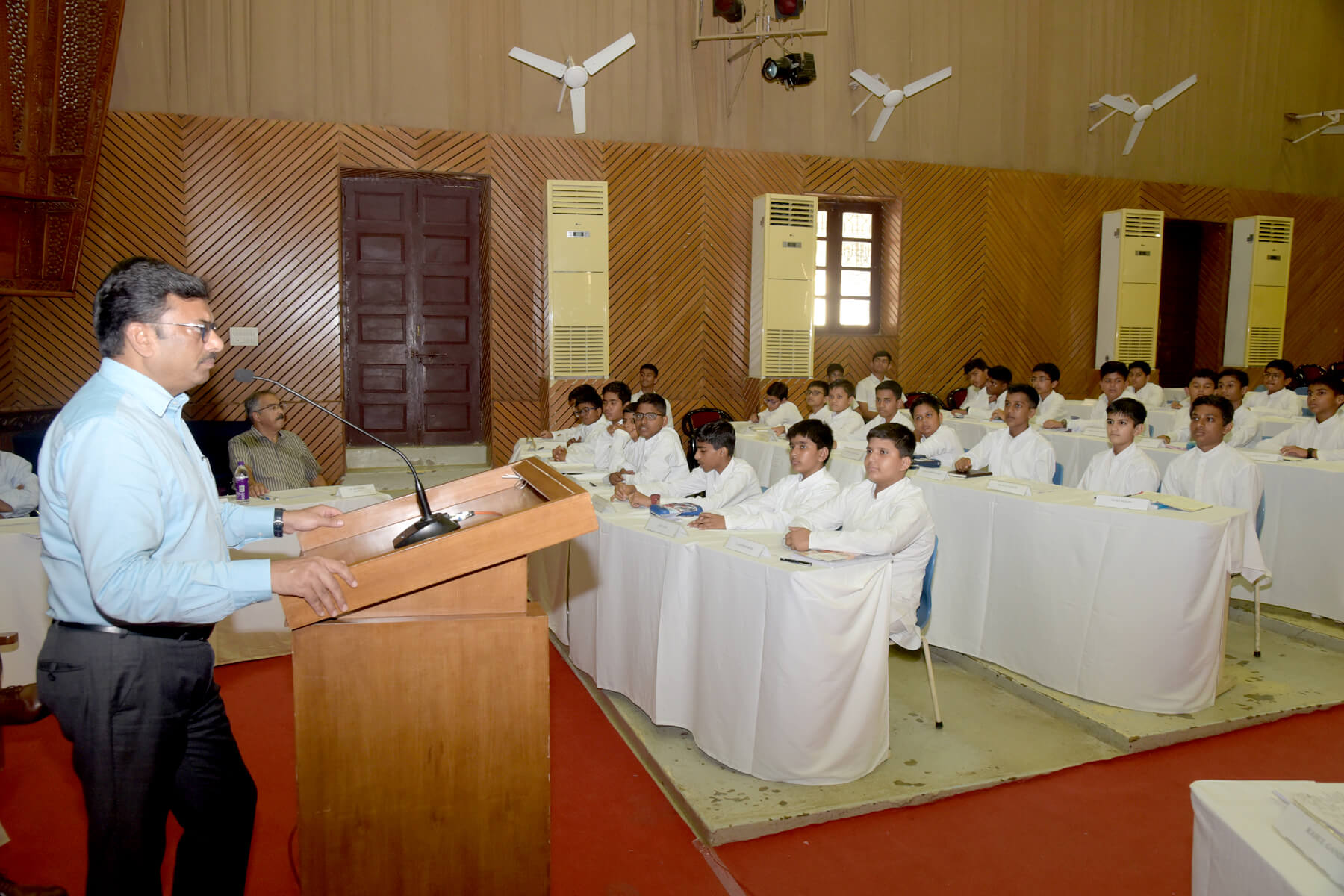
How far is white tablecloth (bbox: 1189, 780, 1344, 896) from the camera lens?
1199mm

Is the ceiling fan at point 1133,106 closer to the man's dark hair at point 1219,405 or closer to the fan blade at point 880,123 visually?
the fan blade at point 880,123

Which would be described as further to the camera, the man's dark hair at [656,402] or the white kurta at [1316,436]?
the white kurta at [1316,436]

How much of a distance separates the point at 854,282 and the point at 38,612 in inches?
384

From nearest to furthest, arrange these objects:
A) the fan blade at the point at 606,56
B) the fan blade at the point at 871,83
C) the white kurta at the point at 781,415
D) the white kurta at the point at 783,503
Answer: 1. the white kurta at the point at 783,503
2. the white kurta at the point at 781,415
3. the fan blade at the point at 606,56
4. the fan blade at the point at 871,83

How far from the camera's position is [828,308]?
1145 cm

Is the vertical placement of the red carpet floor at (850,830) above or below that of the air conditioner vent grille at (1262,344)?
below

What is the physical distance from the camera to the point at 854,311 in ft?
38.0

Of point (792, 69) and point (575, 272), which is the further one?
point (575, 272)

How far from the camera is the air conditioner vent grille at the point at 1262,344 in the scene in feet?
40.7

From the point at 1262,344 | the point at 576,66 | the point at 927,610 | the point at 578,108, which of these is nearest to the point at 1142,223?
the point at 1262,344

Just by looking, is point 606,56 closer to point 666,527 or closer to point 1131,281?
point 666,527

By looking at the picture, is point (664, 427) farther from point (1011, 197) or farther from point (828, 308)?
point (1011, 197)

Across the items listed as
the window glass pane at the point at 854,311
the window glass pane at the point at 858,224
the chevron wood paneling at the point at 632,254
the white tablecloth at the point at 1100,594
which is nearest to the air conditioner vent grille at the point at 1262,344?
the chevron wood paneling at the point at 632,254

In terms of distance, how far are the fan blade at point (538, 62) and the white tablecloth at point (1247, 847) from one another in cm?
883
